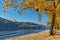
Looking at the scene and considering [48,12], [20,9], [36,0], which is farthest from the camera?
[48,12]

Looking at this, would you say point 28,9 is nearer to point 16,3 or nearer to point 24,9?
point 24,9

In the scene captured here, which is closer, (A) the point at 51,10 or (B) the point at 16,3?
(B) the point at 16,3

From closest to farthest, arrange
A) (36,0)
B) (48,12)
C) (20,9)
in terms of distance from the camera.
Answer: (36,0), (20,9), (48,12)

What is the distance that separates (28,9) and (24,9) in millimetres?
437

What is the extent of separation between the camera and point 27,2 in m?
19.2

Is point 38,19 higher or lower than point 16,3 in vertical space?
lower

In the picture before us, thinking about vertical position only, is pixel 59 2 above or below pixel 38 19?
above

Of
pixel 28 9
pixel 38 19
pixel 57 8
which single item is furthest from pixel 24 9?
pixel 57 8

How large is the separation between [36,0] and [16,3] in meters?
1.83

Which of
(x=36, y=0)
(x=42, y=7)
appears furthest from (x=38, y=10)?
(x=36, y=0)

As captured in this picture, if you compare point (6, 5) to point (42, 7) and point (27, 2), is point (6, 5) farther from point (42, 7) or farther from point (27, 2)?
point (42, 7)

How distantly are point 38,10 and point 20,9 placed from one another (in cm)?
168

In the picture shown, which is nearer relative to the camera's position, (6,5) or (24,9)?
(6,5)

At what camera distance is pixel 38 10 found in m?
20.2
